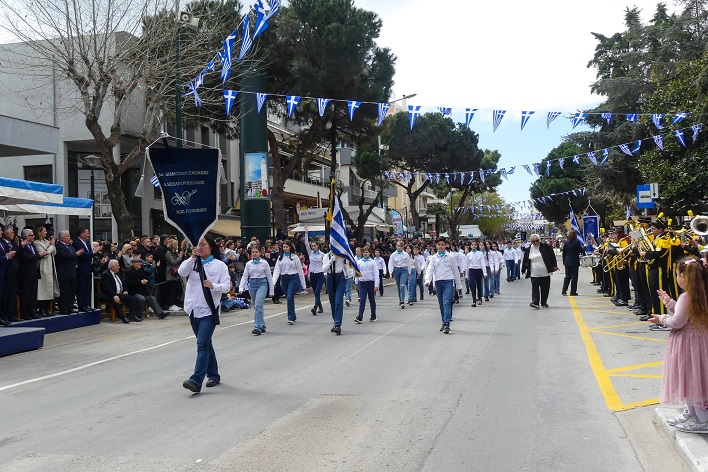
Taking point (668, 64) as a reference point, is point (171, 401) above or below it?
below

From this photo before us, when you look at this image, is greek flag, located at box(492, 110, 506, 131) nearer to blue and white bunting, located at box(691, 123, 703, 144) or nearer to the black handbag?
blue and white bunting, located at box(691, 123, 703, 144)

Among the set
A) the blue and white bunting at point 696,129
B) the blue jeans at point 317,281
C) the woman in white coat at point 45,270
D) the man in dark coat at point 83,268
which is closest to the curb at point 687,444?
the blue jeans at point 317,281

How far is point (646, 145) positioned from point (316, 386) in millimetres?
28599

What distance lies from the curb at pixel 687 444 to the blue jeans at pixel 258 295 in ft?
27.9

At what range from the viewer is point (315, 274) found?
17078 millimetres

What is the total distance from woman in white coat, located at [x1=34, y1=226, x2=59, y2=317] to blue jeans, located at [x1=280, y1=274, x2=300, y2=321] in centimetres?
486

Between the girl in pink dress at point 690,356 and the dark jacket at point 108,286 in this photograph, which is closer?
the girl in pink dress at point 690,356

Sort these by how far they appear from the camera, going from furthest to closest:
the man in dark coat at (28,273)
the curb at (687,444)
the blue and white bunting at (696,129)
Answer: the blue and white bunting at (696,129) → the man in dark coat at (28,273) → the curb at (687,444)

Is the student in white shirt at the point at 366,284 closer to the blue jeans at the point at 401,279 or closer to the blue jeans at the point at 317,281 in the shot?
the blue jeans at the point at 317,281

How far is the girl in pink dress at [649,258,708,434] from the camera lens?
18.6 ft

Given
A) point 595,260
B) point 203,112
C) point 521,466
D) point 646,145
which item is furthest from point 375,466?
point 646,145

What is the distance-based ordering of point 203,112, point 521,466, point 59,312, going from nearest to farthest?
point 521,466 → point 59,312 → point 203,112

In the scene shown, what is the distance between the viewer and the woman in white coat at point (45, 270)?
14586 mm

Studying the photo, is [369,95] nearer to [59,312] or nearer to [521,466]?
[59,312]
